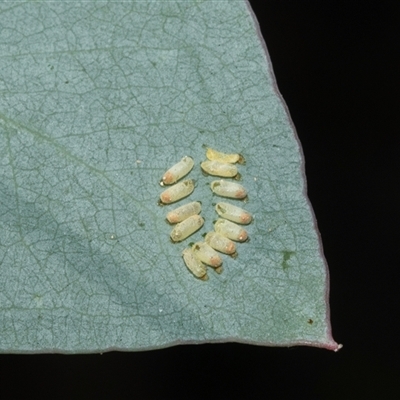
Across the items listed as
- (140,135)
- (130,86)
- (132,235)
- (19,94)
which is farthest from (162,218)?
(19,94)

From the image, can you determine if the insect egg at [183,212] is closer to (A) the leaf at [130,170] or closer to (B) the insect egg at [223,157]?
(A) the leaf at [130,170]

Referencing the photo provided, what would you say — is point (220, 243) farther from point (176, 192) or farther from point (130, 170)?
point (130, 170)

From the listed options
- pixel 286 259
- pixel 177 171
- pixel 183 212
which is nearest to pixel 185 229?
pixel 183 212

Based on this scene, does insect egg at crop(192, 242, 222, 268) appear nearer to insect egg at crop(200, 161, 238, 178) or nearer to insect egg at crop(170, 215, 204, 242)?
insect egg at crop(170, 215, 204, 242)

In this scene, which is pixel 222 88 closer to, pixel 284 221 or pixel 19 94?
pixel 284 221

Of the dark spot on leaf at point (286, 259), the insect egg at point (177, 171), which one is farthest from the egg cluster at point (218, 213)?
the dark spot on leaf at point (286, 259)

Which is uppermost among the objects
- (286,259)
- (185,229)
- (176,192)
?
(176,192)
